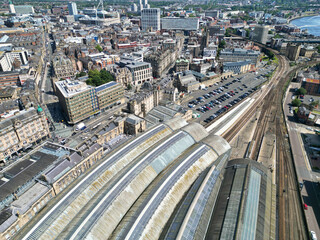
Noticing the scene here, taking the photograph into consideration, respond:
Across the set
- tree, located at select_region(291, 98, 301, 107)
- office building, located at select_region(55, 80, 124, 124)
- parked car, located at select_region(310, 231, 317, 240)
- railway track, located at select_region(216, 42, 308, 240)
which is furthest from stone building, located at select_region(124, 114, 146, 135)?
tree, located at select_region(291, 98, 301, 107)

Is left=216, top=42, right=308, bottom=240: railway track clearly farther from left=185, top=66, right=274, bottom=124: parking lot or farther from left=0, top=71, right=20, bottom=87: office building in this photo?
left=0, top=71, right=20, bottom=87: office building

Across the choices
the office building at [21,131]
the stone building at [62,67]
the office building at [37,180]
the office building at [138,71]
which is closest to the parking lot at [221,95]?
the office building at [138,71]

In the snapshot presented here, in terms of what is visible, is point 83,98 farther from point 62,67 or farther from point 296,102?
point 296,102

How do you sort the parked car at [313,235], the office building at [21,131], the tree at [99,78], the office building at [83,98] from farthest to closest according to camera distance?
the tree at [99,78]
the office building at [83,98]
the office building at [21,131]
the parked car at [313,235]

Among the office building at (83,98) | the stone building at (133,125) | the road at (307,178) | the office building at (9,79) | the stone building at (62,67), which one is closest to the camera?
the road at (307,178)

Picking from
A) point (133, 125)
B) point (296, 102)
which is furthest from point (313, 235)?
point (296, 102)

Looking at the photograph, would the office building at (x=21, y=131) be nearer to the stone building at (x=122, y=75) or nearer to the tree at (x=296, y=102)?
the stone building at (x=122, y=75)

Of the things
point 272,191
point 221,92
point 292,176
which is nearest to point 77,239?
point 272,191
